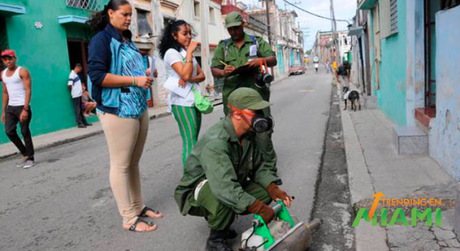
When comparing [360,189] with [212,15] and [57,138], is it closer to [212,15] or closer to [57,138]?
[57,138]

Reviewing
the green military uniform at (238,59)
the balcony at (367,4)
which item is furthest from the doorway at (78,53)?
the green military uniform at (238,59)

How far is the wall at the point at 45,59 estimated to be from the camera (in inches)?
401

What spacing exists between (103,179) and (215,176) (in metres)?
3.40

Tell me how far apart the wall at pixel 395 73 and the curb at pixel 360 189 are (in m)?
1.21

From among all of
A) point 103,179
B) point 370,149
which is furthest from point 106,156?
point 370,149

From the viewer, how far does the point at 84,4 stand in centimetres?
1257

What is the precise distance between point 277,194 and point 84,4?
11655mm

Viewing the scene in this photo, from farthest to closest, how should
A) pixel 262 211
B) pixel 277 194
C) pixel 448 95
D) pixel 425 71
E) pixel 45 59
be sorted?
pixel 45 59 → pixel 425 71 → pixel 448 95 → pixel 277 194 → pixel 262 211

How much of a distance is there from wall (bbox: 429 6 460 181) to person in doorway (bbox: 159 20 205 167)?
2.67 metres

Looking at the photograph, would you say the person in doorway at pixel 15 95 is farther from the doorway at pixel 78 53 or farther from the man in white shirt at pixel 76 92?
the doorway at pixel 78 53

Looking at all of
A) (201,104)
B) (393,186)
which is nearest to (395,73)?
(393,186)

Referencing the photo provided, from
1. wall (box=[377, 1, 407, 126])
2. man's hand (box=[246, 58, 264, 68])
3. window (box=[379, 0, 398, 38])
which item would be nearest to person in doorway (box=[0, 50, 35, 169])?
man's hand (box=[246, 58, 264, 68])

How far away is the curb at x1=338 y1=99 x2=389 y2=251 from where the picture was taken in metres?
3.08

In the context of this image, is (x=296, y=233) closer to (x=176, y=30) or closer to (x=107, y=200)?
(x=176, y=30)
